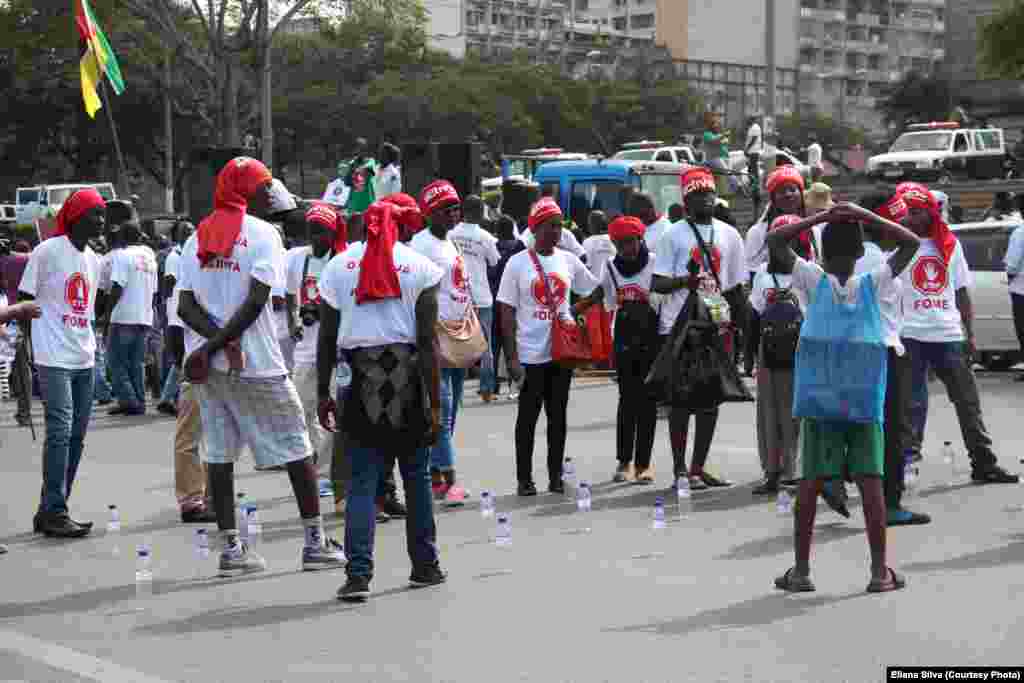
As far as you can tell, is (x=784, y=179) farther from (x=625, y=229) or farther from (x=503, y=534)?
(x=503, y=534)

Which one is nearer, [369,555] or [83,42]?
[369,555]

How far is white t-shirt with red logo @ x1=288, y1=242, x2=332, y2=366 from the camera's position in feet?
40.4

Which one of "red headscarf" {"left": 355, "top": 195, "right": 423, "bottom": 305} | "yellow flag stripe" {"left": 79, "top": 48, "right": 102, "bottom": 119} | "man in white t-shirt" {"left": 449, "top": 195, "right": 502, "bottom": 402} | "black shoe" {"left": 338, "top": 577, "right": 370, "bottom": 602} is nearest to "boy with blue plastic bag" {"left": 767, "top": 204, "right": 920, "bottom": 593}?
"red headscarf" {"left": 355, "top": 195, "right": 423, "bottom": 305}

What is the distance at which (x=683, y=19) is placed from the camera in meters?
132

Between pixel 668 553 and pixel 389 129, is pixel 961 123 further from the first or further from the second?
pixel 668 553

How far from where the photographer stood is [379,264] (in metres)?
8.97

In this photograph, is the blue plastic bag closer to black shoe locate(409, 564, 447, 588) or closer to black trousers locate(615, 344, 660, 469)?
black shoe locate(409, 564, 447, 588)

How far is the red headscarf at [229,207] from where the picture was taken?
9383mm

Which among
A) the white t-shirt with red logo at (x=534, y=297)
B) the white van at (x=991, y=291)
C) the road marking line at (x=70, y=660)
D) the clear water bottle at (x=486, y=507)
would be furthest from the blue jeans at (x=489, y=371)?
A: the road marking line at (x=70, y=660)

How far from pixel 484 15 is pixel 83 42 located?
93.9 m

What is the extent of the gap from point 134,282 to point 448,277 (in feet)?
27.3

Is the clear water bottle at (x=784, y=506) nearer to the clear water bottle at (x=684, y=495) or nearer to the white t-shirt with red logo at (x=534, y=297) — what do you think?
the clear water bottle at (x=684, y=495)

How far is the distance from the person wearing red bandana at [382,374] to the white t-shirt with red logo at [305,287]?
3229 mm

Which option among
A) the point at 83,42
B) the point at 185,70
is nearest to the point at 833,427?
the point at 83,42
